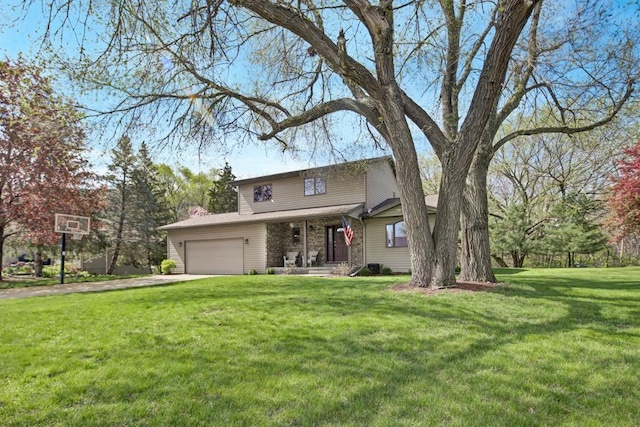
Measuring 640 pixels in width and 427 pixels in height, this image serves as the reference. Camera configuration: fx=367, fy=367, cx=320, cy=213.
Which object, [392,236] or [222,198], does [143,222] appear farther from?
[392,236]

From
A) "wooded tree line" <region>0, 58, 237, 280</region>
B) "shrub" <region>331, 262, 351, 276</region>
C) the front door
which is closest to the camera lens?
"wooded tree line" <region>0, 58, 237, 280</region>

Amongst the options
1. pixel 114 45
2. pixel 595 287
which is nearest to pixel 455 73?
pixel 595 287

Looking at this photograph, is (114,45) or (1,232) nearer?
(114,45)

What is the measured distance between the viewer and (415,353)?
375 cm

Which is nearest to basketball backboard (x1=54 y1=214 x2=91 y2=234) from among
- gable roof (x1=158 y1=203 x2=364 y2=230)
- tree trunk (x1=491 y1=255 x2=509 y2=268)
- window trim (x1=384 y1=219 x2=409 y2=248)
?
gable roof (x1=158 y1=203 x2=364 y2=230)

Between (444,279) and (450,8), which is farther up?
(450,8)

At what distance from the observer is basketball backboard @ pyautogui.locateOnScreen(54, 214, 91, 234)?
13273 mm

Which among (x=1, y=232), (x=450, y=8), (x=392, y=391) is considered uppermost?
(x=450, y=8)

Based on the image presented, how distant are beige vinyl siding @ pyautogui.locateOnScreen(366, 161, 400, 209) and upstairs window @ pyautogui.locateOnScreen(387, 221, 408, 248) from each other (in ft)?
5.41

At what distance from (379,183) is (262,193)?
6.03 m

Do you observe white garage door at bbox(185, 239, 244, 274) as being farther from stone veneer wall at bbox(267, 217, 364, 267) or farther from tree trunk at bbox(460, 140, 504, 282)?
tree trunk at bbox(460, 140, 504, 282)

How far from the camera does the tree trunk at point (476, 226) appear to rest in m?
8.54

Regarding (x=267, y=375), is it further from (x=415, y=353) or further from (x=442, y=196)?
(x=442, y=196)

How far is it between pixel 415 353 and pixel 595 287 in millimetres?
6497
